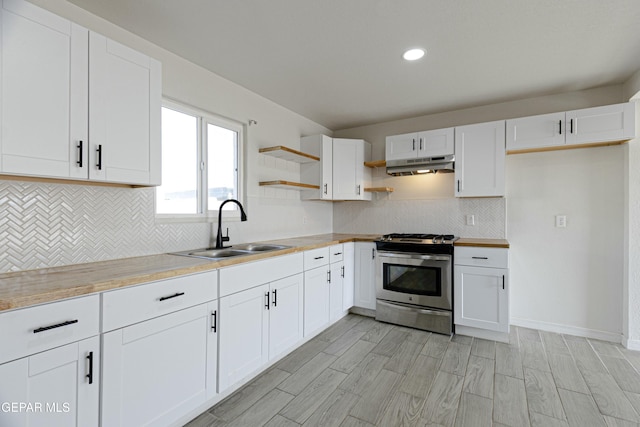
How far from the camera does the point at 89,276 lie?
143 cm

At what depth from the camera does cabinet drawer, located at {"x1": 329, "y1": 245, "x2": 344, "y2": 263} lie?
3176 millimetres

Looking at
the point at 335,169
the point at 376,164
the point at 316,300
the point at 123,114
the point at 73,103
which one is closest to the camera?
the point at 73,103

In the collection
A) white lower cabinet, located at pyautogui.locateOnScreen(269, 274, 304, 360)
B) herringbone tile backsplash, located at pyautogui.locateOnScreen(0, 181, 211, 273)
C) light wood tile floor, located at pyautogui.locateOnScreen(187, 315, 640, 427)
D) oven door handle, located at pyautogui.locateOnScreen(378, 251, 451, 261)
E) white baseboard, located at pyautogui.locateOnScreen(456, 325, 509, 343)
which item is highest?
herringbone tile backsplash, located at pyautogui.locateOnScreen(0, 181, 211, 273)

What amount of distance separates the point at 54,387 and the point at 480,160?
364cm

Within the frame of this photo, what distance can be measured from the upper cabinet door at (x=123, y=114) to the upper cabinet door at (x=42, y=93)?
0.05 m

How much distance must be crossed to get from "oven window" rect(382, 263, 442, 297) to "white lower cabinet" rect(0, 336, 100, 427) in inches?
107

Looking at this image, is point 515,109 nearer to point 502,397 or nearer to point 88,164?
point 502,397

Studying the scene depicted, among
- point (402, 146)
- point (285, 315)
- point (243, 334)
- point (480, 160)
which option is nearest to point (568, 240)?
point (480, 160)

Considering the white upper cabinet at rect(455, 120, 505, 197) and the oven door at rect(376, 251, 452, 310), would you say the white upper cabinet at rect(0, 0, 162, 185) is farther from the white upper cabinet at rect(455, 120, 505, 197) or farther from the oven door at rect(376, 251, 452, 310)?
the white upper cabinet at rect(455, 120, 505, 197)

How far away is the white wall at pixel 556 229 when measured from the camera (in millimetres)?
2902

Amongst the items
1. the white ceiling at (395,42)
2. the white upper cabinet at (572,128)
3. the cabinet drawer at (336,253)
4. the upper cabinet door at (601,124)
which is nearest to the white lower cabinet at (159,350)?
the cabinet drawer at (336,253)

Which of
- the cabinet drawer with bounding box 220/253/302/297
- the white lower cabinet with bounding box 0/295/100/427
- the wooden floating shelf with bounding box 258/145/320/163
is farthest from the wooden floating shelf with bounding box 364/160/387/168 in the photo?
the white lower cabinet with bounding box 0/295/100/427

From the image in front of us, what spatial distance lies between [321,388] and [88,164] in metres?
2.01

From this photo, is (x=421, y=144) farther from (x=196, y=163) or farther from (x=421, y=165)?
(x=196, y=163)
